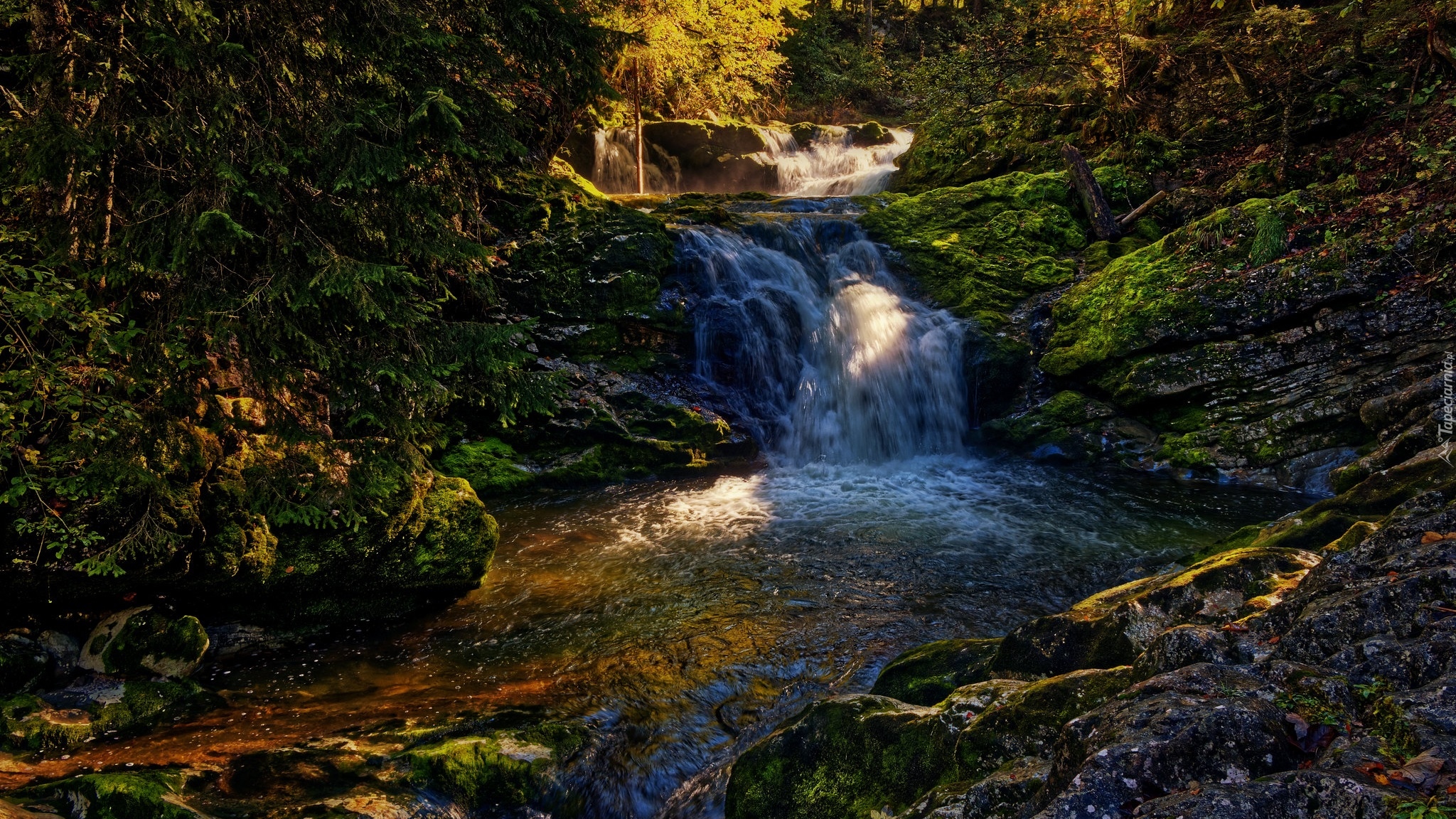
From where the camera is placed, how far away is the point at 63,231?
4.79 m

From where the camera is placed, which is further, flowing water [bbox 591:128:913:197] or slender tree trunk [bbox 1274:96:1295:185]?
flowing water [bbox 591:128:913:197]

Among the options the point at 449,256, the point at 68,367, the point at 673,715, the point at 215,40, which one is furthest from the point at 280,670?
the point at 215,40

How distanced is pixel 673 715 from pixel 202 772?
2.79 metres

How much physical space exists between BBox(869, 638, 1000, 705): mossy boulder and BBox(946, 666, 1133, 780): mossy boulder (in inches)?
44.6

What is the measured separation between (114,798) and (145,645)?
7.39 ft

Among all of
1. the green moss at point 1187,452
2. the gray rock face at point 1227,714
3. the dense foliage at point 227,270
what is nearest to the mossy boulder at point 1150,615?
the gray rock face at point 1227,714

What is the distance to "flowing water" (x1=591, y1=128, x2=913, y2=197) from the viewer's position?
20281mm

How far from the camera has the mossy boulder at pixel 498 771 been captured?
4016 millimetres

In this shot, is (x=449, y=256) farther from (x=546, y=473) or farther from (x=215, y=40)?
(x=546, y=473)

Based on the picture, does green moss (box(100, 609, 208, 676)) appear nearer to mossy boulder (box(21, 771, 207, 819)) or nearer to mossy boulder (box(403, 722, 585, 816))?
mossy boulder (box(21, 771, 207, 819))

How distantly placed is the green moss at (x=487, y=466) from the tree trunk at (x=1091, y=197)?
11.7 meters

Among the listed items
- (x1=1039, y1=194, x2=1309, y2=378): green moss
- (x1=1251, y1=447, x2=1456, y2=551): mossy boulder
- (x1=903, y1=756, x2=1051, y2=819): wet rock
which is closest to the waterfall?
(x1=1039, y1=194, x2=1309, y2=378): green moss

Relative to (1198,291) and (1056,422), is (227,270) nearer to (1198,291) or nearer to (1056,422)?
(1056,422)

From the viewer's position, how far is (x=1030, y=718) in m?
2.98
